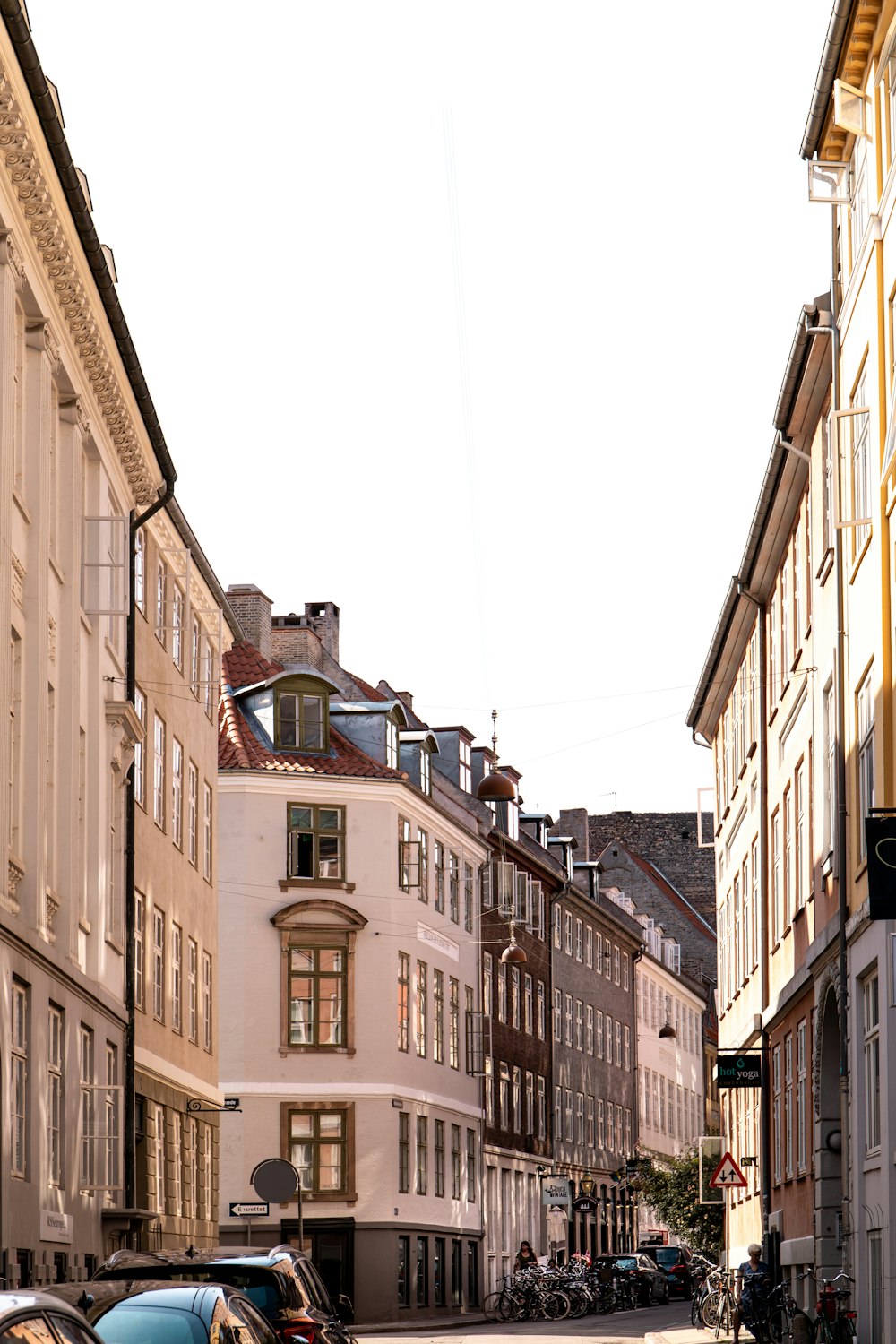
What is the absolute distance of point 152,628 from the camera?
3450 cm

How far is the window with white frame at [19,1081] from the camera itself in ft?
71.1

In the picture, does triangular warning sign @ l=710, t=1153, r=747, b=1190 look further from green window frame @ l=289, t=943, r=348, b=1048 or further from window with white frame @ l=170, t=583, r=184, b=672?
green window frame @ l=289, t=943, r=348, b=1048

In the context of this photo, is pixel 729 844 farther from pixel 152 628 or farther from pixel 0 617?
pixel 0 617

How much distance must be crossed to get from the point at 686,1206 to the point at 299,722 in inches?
622

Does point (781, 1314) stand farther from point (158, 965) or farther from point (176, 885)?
point (176, 885)

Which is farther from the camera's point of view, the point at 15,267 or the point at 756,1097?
the point at 756,1097

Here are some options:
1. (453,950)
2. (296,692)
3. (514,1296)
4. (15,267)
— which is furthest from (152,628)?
(453,950)

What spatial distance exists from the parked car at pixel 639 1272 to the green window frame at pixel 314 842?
40.8 ft

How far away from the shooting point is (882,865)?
55.7 ft

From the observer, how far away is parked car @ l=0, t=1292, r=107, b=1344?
695cm

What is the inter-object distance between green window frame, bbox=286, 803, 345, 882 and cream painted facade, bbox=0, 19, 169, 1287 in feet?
70.9

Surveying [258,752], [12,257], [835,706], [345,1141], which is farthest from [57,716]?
[345,1141]

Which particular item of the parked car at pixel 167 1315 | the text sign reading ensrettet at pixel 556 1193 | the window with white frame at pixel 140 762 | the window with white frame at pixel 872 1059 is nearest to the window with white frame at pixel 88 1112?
the window with white frame at pixel 140 762

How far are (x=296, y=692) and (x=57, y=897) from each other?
29127 millimetres
